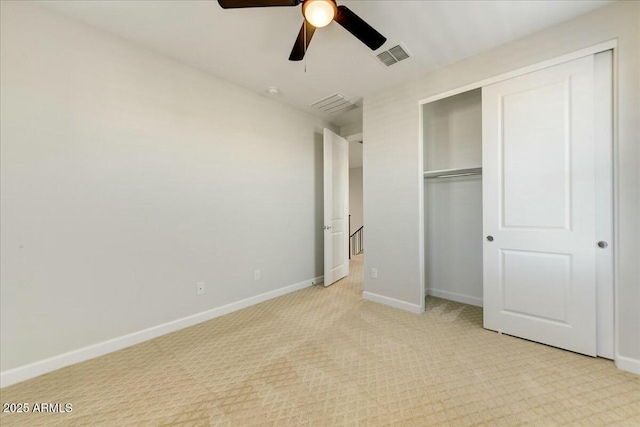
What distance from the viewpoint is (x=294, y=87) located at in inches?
120

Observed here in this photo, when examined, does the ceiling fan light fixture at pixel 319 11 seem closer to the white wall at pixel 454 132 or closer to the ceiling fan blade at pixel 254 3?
the ceiling fan blade at pixel 254 3

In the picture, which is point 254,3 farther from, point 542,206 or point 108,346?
point 108,346

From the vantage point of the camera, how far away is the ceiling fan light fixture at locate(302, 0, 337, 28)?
1433 mm

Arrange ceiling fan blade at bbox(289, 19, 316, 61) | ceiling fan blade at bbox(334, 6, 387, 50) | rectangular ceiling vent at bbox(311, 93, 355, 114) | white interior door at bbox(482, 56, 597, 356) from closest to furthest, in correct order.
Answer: ceiling fan blade at bbox(334, 6, 387, 50)
ceiling fan blade at bbox(289, 19, 316, 61)
white interior door at bbox(482, 56, 597, 356)
rectangular ceiling vent at bbox(311, 93, 355, 114)

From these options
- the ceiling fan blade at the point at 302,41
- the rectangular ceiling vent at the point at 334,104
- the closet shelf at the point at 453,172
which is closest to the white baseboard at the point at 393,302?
the closet shelf at the point at 453,172

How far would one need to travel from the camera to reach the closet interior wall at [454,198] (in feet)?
9.86

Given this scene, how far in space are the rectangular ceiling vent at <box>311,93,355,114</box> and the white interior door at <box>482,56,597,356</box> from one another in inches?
64.2

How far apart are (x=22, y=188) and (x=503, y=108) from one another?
3.93 meters

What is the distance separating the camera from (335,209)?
400 cm

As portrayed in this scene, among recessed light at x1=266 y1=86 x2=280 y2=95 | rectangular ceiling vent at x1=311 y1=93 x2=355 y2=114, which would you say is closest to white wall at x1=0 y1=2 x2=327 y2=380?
recessed light at x1=266 y1=86 x2=280 y2=95

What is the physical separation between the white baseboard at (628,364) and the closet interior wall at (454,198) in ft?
3.99

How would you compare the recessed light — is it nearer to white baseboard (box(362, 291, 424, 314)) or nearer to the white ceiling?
the white ceiling

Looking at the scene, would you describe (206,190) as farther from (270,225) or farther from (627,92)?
(627,92)

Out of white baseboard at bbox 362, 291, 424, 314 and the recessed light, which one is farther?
the recessed light
